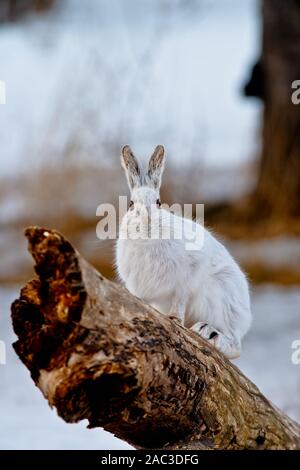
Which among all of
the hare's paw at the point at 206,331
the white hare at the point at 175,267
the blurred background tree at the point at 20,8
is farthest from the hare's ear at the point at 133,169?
the blurred background tree at the point at 20,8

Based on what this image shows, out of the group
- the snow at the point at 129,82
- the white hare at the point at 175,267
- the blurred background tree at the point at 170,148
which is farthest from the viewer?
the snow at the point at 129,82

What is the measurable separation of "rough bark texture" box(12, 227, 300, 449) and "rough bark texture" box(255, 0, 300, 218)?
5.34 meters

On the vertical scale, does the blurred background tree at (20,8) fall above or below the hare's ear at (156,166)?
above

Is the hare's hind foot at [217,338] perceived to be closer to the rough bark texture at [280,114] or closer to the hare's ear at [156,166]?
the hare's ear at [156,166]

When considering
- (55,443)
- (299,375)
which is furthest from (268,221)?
(55,443)

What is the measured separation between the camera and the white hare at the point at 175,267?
10.3ft

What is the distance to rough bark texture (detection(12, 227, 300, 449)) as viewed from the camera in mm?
2732

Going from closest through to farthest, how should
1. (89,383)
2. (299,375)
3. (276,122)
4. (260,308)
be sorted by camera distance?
(89,383)
(299,375)
(260,308)
(276,122)

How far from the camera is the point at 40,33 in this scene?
12062mm

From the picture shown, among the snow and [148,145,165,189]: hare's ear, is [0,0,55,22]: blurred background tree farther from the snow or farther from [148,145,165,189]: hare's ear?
[148,145,165,189]: hare's ear

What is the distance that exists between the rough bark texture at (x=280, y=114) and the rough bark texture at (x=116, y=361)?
210 inches

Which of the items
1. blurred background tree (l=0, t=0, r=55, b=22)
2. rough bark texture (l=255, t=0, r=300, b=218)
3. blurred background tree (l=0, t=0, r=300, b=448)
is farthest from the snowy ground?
blurred background tree (l=0, t=0, r=55, b=22)

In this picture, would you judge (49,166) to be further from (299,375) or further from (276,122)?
(299,375)

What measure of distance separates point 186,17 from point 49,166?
3079 mm
